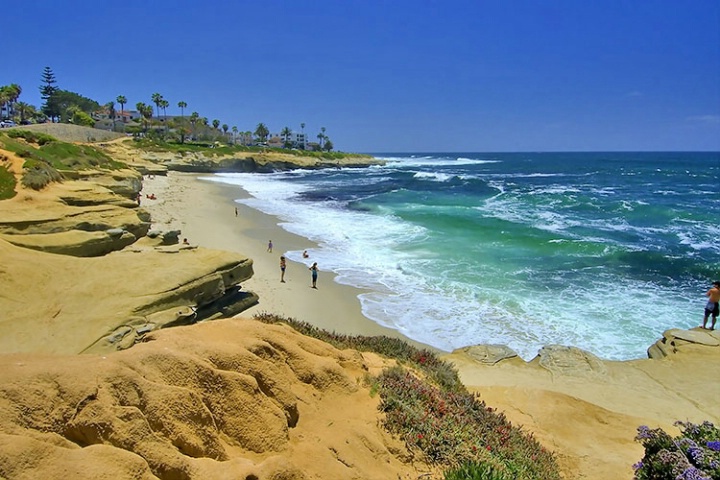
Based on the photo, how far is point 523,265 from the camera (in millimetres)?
21484

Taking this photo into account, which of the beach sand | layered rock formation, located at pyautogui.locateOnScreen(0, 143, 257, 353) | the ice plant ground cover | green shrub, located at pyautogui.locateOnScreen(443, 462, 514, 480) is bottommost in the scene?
the beach sand

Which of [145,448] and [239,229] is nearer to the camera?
[145,448]

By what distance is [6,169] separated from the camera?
15352mm

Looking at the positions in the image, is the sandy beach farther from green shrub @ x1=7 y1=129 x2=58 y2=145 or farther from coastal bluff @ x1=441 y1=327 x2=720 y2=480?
green shrub @ x1=7 y1=129 x2=58 y2=145

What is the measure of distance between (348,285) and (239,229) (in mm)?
13065

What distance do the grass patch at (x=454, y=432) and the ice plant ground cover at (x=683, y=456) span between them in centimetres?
121

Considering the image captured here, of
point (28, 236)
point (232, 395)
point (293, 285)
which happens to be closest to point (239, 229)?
point (293, 285)

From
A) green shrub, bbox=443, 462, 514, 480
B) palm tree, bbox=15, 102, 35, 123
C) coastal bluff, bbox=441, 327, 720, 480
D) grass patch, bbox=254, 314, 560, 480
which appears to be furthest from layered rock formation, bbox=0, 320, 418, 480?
palm tree, bbox=15, 102, 35, 123

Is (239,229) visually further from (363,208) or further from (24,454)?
(24,454)

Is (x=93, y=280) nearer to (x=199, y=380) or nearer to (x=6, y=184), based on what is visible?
(x=199, y=380)

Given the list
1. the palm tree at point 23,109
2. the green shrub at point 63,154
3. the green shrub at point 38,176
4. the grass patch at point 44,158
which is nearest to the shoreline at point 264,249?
the green shrub at point 63,154

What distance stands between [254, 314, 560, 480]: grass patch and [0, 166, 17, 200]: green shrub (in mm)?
13783

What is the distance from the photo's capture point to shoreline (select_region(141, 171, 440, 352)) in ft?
49.2

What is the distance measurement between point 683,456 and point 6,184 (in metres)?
18.4
